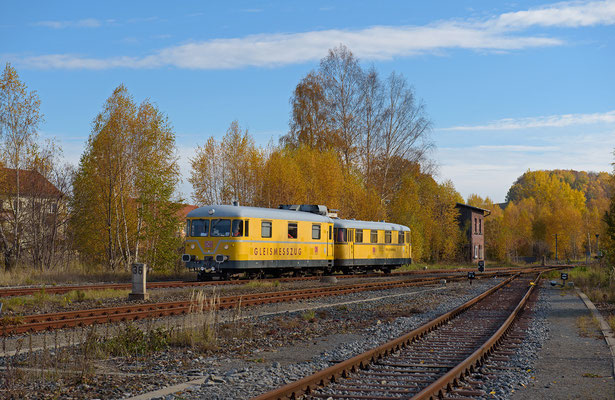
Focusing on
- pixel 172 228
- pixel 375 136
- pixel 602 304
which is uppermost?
pixel 375 136

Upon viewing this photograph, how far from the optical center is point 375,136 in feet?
140

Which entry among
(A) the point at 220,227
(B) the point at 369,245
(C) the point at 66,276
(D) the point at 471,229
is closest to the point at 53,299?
(C) the point at 66,276

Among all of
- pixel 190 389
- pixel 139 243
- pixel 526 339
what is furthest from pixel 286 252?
pixel 190 389

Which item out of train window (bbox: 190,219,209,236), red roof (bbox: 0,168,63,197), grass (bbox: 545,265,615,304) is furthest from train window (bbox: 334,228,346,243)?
red roof (bbox: 0,168,63,197)

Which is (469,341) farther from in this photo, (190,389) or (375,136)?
(375,136)

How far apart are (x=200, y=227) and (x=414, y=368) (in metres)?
16.6

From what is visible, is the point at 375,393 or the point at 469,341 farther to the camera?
the point at 469,341

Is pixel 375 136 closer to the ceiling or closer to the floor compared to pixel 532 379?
closer to the ceiling

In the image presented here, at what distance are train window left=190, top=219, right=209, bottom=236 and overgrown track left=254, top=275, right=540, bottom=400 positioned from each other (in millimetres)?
12574

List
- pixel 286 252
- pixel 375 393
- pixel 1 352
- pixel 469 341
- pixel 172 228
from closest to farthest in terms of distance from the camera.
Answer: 1. pixel 375 393
2. pixel 1 352
3. pixel 469 341
4. pixel 286 252
5. pixel 172 228

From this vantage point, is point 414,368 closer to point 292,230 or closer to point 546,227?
point 292,230

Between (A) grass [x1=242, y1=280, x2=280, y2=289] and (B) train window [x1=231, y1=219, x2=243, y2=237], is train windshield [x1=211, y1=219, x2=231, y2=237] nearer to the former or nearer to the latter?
(B) train window [x1=231, y1=219, x2=243, y2=237]

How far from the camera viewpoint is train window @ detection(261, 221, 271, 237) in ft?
78.0

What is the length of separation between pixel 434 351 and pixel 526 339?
245 cm
